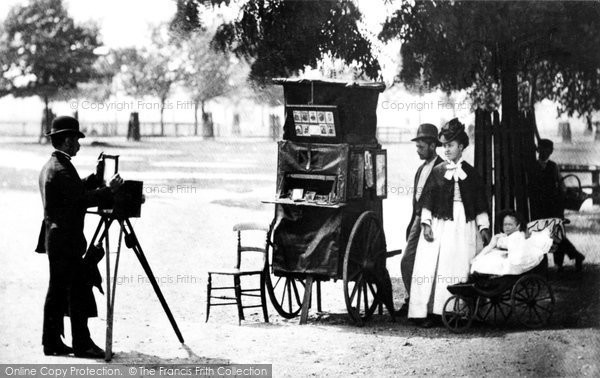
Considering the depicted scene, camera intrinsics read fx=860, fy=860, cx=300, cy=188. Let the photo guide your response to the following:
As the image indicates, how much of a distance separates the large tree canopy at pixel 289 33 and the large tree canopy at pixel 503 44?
1.27 ft

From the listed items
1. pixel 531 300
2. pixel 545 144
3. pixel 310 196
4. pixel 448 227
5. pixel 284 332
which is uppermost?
pixel 545 144

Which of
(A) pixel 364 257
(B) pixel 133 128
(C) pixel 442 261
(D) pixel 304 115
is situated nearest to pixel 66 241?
(D) pixel 304 115

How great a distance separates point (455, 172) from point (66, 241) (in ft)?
11.6

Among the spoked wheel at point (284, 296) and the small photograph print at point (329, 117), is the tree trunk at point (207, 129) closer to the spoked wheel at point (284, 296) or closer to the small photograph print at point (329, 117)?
the spoked wheel at point (284, 296)

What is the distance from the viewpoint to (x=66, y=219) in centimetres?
651

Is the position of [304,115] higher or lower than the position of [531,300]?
higher

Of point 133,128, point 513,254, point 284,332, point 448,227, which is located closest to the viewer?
point 513,254

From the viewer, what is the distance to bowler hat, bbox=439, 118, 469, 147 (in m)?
7.83

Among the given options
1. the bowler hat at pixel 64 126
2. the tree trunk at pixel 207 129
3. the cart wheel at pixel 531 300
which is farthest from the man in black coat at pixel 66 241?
the tree trunk at pixel 207 129

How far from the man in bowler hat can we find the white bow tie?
211 mm

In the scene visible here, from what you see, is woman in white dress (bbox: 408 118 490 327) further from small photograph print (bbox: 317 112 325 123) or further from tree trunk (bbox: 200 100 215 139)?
tree trunk (bbox: 200 100 215 139)

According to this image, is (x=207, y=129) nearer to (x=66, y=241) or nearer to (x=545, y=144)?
(x=545, y=144)

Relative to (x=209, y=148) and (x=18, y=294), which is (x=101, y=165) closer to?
(x=18, y=294)

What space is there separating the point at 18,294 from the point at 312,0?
428cm
